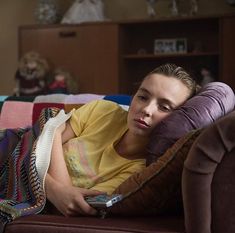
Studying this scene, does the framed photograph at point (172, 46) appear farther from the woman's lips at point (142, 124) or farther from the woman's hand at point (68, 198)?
the woman's hand at point (68, 198)

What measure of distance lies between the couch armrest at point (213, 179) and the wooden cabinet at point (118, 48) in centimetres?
257

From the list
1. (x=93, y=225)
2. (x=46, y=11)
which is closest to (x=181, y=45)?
(x=46, y=11)

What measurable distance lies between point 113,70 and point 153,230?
8.69ft

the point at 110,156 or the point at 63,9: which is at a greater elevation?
the point at 63,9

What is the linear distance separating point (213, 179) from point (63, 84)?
270cm

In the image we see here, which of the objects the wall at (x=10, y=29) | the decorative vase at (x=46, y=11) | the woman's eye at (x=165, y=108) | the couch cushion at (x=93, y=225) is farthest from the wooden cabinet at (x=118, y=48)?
the couch cushion at (x=93, y=225)

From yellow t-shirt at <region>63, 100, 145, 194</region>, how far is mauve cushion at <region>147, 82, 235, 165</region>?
10cm

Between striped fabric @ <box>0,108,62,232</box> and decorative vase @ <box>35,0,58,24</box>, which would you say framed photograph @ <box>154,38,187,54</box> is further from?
striped fabric @ <box>0,108,62,232</box>

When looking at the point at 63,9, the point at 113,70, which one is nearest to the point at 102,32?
the point at 113,70

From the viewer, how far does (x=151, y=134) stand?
1.32m

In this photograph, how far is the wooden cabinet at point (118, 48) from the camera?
11.7ft

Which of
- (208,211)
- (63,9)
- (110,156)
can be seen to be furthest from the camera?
(63,9)

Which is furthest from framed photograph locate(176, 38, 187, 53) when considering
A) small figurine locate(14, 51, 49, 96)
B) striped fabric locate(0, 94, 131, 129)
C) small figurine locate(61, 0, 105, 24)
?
striped fabric locate(0, 94, 131, 129)

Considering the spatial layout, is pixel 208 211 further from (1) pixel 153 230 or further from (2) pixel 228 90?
(2) pixel 228 90
